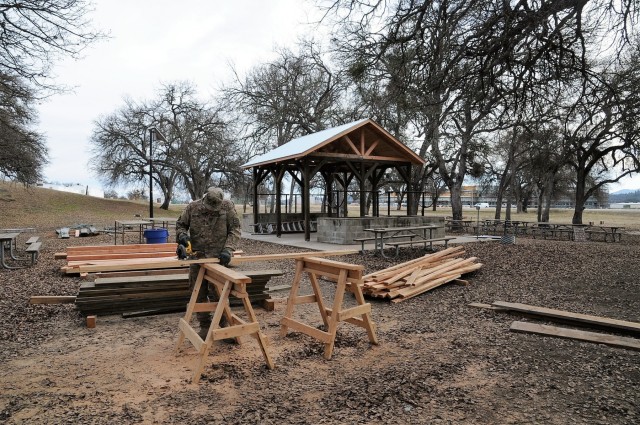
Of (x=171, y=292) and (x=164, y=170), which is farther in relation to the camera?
(x=164, y=170)

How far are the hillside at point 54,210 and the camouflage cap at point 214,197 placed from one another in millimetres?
24061

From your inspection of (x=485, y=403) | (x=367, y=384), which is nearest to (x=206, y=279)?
(x=367, y=384)

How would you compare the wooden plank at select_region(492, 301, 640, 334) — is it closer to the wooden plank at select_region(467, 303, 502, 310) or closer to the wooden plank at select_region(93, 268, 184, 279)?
the wooden plank at select_region(467, 303, 502, 310)

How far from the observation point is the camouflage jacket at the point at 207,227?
5.32 m

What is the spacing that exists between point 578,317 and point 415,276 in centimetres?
298

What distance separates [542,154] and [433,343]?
858 inches

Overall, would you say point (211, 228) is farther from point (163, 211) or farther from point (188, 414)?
point (163, 211)

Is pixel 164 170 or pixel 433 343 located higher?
pixel 164 170

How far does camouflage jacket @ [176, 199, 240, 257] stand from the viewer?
17.4ft

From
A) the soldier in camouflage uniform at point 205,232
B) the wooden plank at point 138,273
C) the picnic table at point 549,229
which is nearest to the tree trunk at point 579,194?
the picnic table at point 549,229

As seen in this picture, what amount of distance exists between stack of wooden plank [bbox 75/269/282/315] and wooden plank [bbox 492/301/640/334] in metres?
3.71

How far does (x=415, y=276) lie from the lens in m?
8.50

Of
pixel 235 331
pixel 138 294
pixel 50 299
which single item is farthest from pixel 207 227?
pixel 50 299

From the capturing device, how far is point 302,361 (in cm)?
468
